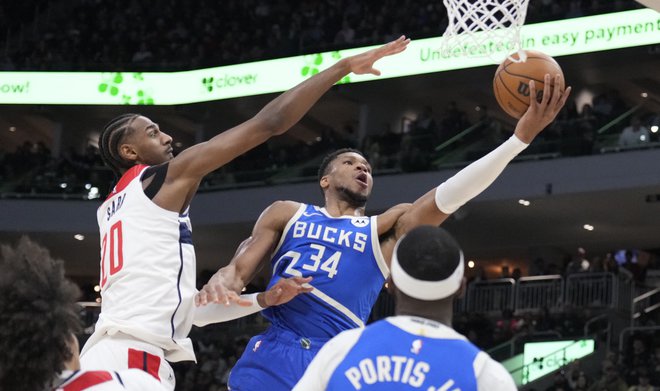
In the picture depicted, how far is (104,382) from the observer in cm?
341

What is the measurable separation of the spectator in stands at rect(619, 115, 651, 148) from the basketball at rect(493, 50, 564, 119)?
13680mm

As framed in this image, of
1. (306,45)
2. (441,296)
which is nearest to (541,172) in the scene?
(306,45)

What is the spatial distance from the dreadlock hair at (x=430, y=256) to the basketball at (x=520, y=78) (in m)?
Answer: 2.60

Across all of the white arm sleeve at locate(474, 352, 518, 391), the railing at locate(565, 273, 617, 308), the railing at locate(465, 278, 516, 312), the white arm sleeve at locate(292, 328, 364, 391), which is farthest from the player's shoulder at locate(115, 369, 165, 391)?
the railing at locate(465, 278, 516, 312)

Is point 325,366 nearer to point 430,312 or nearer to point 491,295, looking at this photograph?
point 430,312

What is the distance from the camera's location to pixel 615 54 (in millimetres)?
21953

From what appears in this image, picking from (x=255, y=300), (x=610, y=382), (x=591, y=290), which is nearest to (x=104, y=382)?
(x=255, y=300)

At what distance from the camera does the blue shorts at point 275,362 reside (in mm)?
5750

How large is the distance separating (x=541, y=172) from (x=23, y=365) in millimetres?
17935

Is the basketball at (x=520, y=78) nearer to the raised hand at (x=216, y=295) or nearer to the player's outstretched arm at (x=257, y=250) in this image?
the player's outstretched arm at (x=257, y=250)

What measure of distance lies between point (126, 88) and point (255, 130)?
73.3 feet

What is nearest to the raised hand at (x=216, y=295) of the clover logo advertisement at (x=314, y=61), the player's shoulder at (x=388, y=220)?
the player's shoulder at (x=388, y=220)

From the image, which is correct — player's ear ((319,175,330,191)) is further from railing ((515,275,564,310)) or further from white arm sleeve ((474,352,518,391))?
railing ((515,275,564,310))

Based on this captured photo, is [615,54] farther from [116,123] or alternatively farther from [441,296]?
[441,296]
